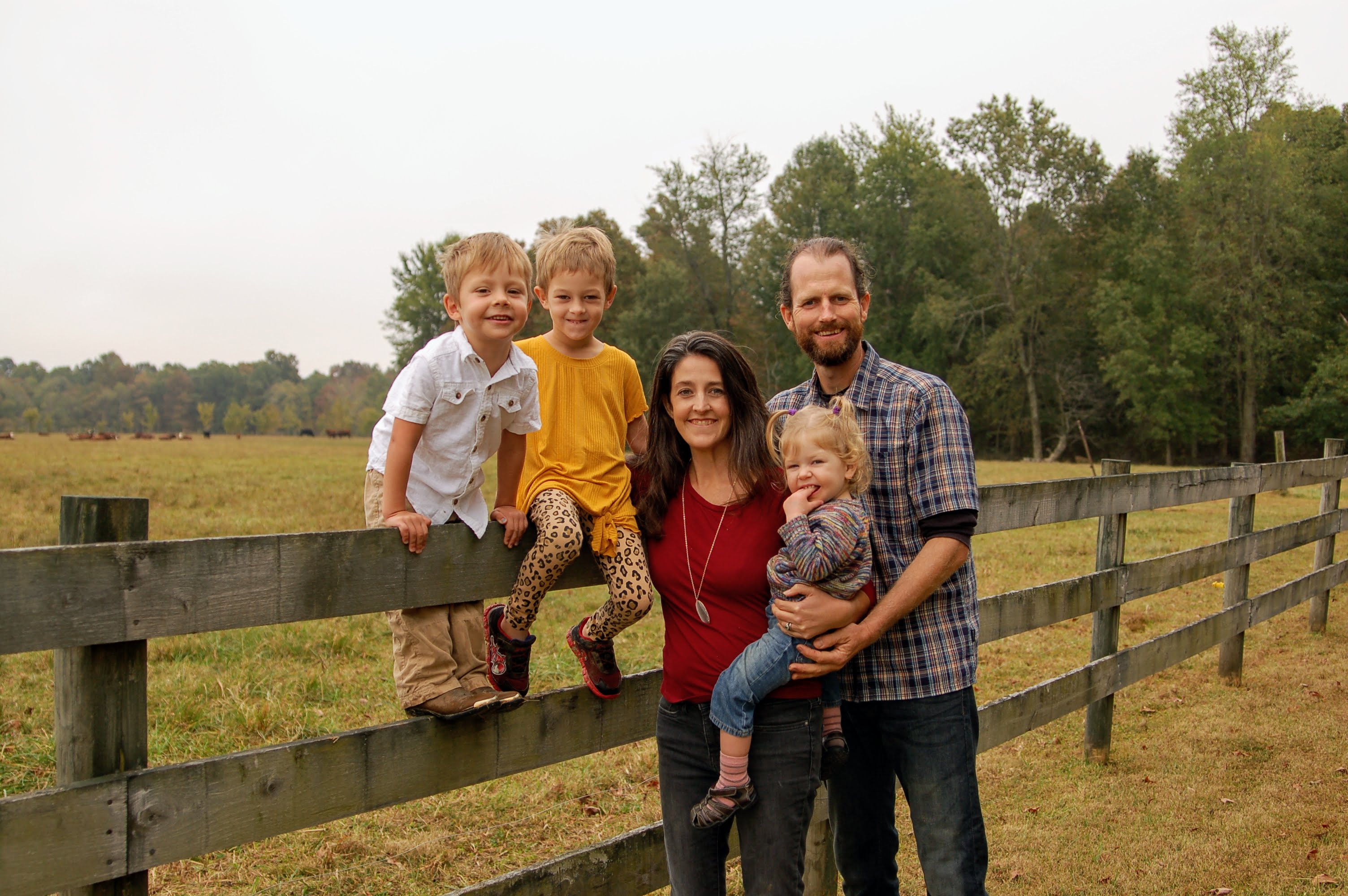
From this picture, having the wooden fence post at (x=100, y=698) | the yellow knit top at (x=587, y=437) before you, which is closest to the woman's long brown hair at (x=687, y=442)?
the yellow knit top at (x=587, y=437)

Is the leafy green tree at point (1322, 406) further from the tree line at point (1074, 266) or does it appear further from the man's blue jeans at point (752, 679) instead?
the man's blue jeans at point (752, 679)

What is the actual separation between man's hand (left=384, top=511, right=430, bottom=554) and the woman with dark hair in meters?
0.63

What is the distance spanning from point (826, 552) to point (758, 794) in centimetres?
65

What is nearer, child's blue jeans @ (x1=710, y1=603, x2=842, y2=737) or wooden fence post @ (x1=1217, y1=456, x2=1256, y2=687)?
child's blue jeans @ (x1=710, y1=603, x2=842, y2=737)

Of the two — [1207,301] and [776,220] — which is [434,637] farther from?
[776,220]

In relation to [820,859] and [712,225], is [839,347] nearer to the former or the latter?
[820,859]

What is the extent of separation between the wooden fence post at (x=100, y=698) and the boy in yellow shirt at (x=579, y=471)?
0.97 meters

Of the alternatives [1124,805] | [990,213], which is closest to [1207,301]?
[990,213]

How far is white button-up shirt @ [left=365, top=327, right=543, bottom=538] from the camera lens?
8.50 ft

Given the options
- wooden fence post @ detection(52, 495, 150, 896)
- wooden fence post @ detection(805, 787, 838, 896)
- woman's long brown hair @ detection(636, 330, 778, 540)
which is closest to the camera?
wooden fence post @ detection(52, 495, 150, 896)

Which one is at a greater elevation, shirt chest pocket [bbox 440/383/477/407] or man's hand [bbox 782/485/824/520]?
shirt chest pocket [bbox 440/383/477/407]

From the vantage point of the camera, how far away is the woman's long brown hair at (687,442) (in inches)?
98.2

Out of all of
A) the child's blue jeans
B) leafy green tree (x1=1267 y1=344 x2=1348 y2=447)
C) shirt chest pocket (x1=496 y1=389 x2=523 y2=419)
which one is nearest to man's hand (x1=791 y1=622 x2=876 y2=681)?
the child's blue jeans

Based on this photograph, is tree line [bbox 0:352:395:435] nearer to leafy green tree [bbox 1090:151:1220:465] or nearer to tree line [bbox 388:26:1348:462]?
tree line [bbox 388:26:1348:462]
